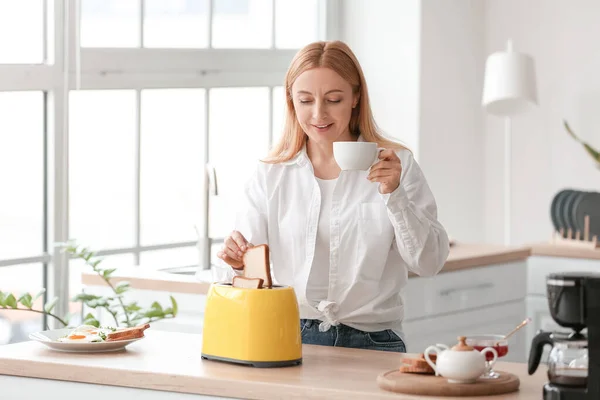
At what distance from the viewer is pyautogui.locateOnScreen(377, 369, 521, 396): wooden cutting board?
2115mm

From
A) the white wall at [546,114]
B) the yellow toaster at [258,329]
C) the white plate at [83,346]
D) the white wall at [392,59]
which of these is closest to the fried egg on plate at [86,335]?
the white plate at [83,346]

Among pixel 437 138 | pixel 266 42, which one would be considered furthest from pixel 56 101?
pixel 437 138

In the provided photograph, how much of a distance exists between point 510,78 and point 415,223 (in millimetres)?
2574

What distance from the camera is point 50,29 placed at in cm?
384

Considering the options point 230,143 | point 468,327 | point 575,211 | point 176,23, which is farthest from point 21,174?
point 575,211

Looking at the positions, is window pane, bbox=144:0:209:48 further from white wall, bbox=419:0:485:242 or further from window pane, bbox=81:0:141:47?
white wall, bbox=419:0:485:242

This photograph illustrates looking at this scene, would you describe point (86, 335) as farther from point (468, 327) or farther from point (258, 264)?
point (468, 327)

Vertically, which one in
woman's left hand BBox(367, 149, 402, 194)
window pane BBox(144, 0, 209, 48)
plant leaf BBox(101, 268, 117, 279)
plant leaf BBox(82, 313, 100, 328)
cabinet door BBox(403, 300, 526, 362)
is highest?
window pane BBox(144, 0, 209, 48)

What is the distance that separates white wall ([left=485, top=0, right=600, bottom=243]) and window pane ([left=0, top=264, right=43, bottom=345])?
2.52m

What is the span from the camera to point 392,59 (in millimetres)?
5141

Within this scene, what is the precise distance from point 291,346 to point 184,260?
6.81 feet

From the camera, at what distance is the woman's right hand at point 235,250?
8.50 ft

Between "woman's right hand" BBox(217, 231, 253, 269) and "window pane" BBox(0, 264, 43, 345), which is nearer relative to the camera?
"woman's right hand" BBox(217, 231, 253, 269)

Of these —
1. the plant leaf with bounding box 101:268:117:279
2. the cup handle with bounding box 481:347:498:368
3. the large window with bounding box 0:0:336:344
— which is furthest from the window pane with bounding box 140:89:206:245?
the cup handle with bounding box 481:347:498:368
